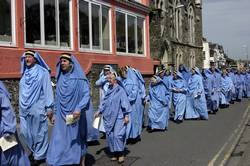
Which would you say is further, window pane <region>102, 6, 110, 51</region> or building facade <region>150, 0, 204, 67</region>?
building facade <region>150, 0, 204, 67</region>

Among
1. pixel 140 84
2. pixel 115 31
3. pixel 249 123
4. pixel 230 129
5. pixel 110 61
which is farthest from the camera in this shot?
pixel 115 31

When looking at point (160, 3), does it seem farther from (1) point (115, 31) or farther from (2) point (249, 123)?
(2) point (249, 123)

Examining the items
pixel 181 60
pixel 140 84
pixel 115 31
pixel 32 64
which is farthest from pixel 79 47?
pixel 181 60

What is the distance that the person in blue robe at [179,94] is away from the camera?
53.6ft

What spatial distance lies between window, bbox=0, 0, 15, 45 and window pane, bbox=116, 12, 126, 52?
8.07 m

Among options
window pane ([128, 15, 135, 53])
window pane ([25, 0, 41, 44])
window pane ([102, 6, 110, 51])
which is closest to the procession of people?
window pane ([25, 0, 41, 44])

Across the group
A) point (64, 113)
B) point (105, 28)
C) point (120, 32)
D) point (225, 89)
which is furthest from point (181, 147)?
point (225, 89)

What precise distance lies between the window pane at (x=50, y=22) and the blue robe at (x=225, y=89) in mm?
8623

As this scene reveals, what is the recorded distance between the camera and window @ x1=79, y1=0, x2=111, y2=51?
59.8 ft

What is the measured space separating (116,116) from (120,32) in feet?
43.5

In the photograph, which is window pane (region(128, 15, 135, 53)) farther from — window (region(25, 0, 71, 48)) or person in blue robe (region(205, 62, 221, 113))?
window (region(25, 0, 71, 48))

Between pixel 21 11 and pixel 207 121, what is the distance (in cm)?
671

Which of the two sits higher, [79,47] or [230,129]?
[79,47]

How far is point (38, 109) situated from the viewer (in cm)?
866
